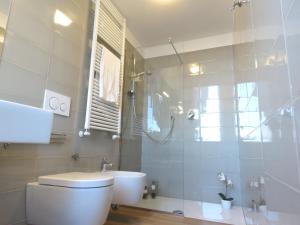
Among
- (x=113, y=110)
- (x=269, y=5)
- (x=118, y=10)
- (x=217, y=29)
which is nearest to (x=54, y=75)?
(x=113, y=110)

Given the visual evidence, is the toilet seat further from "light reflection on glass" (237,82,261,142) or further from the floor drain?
the floor drain

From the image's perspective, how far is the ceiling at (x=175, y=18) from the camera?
2463mm

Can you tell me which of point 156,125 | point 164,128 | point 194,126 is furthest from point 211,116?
point 156,125

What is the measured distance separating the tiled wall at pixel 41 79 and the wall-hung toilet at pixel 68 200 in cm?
10

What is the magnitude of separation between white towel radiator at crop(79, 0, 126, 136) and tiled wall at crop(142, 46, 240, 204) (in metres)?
0.76

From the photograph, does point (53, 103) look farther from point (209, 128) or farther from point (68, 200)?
point (209, 128)

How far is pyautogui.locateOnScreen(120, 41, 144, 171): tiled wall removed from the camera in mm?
2729

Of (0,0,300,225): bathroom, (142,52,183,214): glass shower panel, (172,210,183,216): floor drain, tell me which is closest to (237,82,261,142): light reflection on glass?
(0,0,300,225): bathroom

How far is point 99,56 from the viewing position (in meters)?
2.14

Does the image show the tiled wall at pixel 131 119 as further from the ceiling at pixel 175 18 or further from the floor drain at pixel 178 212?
the floor drain at pixel 178 212

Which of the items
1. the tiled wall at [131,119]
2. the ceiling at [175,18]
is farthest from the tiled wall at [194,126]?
the ceiling at [175,18]

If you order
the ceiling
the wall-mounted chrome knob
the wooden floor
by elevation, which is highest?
the ceiling

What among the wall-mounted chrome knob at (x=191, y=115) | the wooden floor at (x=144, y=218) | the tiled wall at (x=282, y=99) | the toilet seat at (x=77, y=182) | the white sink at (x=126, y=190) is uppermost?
the wall-mounted chrome knob at (x=191, y=115)

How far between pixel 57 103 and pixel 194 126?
75.2 inches
